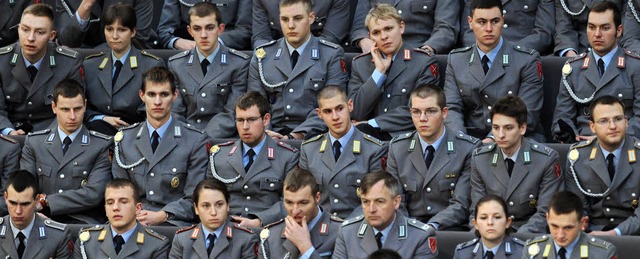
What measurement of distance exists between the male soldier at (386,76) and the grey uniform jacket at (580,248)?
5.53 feet

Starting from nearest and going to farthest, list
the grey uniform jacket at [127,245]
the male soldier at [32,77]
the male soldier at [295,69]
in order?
the grey uniform jacket at [127,245]
the male soldier at [295,69]
the male soldier at [32,77]

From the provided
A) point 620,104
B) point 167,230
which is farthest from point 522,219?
point 167,230

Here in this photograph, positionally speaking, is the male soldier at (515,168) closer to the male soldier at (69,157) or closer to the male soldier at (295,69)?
the male soldier at (295,69)

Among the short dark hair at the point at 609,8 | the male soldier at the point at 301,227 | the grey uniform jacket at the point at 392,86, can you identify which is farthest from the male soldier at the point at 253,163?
the short dark hair at the point at 609,8

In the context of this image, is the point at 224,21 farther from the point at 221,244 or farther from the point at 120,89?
the point at 221,244

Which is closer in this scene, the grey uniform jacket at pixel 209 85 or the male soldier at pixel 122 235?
the male soldier at pixel 122 235

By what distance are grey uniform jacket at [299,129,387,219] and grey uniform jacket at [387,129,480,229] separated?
115 mm

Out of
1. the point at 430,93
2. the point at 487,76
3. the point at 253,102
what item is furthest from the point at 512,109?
the point at 253,102

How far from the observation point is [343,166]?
834 centimetres

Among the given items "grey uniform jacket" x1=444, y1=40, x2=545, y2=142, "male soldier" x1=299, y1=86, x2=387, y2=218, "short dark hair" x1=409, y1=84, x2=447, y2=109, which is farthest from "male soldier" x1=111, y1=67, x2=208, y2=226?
"grey uniform jacket" x1=444, y1=40, x2=545, y2=142

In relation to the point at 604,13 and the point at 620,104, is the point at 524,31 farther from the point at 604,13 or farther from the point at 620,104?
the point at 620,104

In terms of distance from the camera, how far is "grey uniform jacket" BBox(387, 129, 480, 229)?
8.23 meters

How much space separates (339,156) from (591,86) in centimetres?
157

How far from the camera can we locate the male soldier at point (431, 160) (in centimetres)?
818
